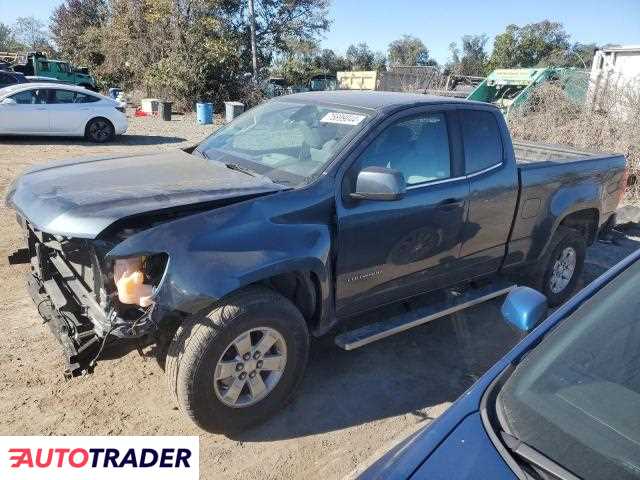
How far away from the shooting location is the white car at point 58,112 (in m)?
12.3

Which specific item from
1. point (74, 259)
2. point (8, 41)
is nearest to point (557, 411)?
point (74, 259)

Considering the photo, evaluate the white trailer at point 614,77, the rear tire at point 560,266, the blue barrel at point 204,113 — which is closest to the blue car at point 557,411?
the rear tire at point 560,266

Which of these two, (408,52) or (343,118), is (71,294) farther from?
(408,52)

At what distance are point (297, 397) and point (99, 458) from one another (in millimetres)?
1234

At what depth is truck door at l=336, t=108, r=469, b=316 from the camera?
3273mm

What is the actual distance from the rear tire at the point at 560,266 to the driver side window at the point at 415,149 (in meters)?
1.73

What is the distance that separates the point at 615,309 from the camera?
6.39ft

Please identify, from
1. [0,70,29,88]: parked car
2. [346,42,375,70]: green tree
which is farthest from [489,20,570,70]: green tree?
[0,70,29,88]: parked car

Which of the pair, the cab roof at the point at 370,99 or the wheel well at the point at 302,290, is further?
the cab roof at the point at 370,99

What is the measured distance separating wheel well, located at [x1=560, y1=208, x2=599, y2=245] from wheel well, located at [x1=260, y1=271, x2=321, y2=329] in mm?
2994

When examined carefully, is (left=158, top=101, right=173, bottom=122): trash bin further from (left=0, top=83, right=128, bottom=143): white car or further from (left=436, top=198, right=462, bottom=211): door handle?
(left=436, top=198, right=462, bottom=211): door handle

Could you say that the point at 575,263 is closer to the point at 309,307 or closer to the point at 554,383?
the point at 309,307

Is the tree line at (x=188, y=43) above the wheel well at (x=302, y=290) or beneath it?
above

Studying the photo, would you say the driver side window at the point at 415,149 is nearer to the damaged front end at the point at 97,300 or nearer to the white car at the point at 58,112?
the damaged front end at the point at 97,300
